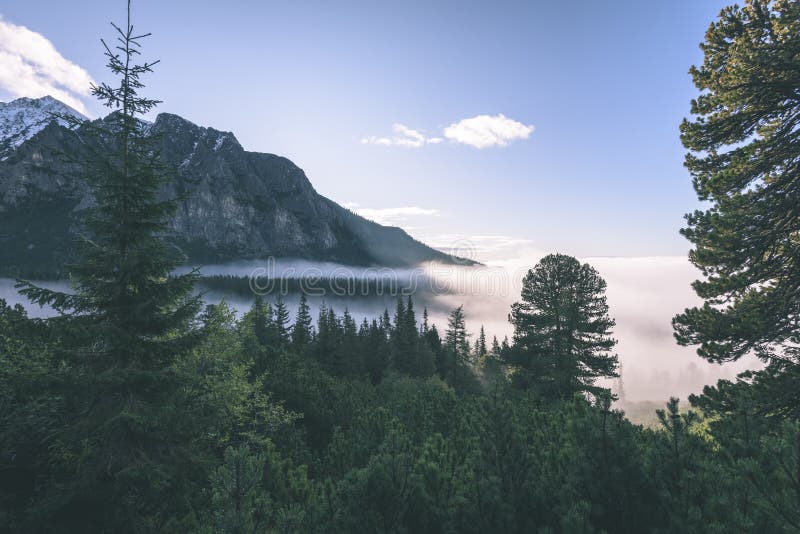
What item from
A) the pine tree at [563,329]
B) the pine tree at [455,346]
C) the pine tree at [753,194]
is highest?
the pine tree at [753,194]

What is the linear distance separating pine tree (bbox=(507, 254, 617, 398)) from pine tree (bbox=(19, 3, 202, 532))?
69.4ft

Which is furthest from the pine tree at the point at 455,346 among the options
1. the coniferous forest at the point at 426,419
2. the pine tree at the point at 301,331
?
the coniferous forest at the point at 426,419

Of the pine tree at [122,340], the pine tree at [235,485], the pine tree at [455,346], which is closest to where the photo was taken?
the pine tree at [235,485]

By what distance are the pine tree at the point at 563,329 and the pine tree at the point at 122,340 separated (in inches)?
832

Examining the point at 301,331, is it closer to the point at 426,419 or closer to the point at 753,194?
the point at 426,419

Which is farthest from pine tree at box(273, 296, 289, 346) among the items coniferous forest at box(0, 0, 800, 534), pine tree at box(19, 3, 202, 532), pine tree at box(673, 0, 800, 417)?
pine tree at box(673, 0, 800, 417)

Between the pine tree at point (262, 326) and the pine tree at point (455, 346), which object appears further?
the pine tree at point (262, 326)

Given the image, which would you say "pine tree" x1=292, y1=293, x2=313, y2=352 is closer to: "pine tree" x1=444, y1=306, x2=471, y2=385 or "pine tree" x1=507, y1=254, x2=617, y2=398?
"pine tree" x1=444, y1=306, x2=471, y2=385

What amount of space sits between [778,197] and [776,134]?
56.7 inches

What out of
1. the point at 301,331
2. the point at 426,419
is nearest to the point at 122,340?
the point at 426,419

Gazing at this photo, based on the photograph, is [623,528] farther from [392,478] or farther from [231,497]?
[231,497]

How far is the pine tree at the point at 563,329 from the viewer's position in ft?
71.3

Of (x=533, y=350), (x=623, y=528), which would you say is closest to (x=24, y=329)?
(x=623, y=528)

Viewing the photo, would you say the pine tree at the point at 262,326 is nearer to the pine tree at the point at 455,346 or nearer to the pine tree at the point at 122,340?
the pine tree at the point at 455,346
